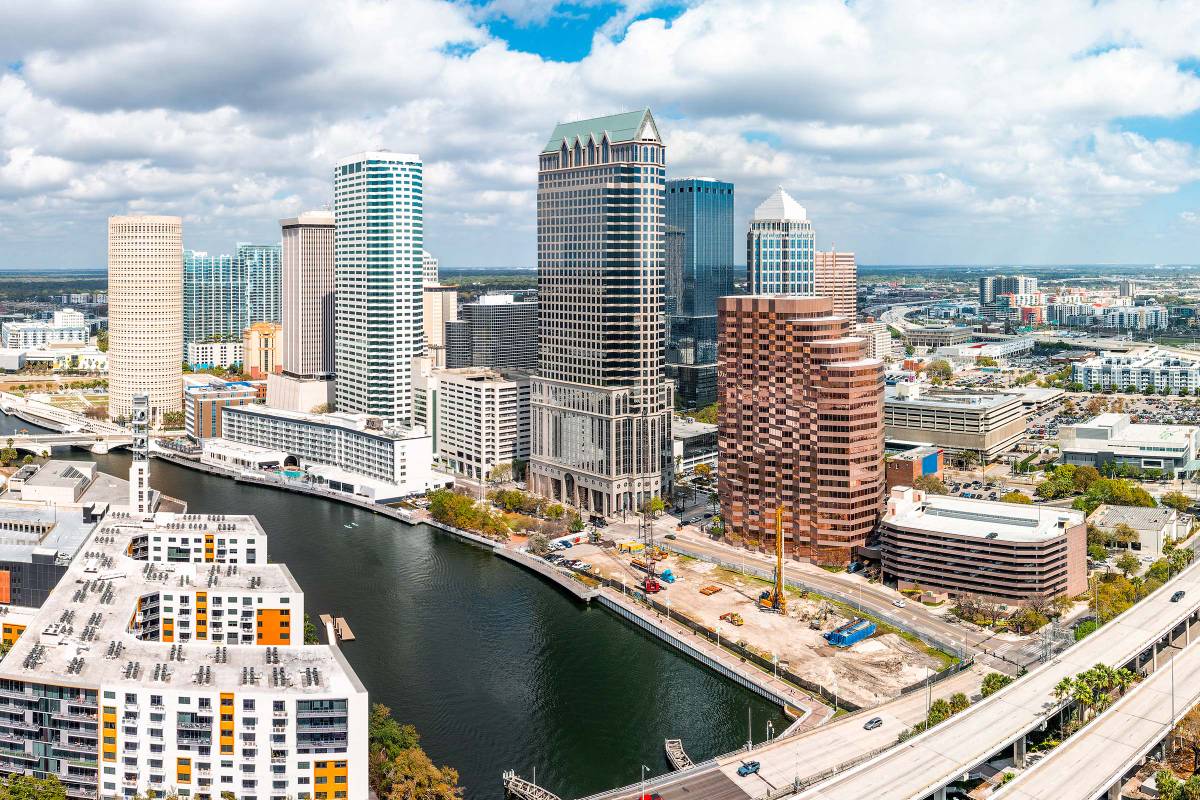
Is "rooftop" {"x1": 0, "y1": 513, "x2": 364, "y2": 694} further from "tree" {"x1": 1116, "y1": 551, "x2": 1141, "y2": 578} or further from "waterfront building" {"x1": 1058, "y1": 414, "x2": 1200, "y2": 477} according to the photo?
"waterfront building" {"x1": 1058, "y1": 414, "x2": 1200, "y2": 477}

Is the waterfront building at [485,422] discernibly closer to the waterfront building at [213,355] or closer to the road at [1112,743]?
the road at [1112,743]

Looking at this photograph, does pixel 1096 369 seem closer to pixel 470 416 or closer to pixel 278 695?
pixel 470 416

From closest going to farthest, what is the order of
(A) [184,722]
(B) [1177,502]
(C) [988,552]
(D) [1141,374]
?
(A) [184,722]
(C) [988,552]
(B) [1177,502]
(D) [1141,374]

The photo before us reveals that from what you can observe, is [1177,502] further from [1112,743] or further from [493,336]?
[493,336]

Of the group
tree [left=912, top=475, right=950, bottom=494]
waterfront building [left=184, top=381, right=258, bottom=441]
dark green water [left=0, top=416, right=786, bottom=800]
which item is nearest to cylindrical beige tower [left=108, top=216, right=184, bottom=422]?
waterfront building [left=184, top=381, right=258, bottom=441]

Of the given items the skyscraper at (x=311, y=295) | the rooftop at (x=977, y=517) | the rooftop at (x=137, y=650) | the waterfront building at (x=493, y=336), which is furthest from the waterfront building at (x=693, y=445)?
the rooftop at (x=137, y=650)

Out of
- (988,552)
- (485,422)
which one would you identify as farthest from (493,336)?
(988,552)
